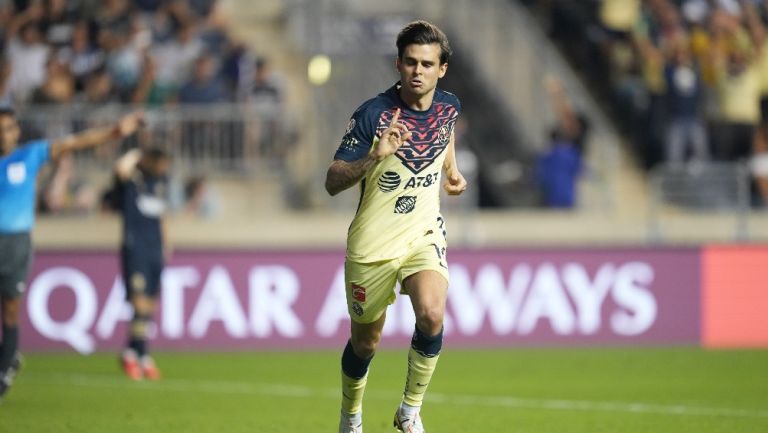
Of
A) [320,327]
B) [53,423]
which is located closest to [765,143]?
[320,327]

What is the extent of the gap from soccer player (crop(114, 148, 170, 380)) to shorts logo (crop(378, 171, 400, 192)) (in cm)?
655

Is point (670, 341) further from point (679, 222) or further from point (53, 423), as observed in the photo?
point (53, 423)

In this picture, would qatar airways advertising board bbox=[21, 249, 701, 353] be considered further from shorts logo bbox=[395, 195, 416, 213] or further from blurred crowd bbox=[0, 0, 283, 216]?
shorts logo bbox=[395, 195, 416, 213]

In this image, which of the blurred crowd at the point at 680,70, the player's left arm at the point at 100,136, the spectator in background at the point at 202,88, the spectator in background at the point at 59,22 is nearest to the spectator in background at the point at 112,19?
the spectator in background at the point at 59,22

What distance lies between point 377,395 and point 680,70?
32.2 ft

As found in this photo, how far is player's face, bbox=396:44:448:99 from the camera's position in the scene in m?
8.54

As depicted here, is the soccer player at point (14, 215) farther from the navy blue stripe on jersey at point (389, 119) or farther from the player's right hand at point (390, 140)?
the player's right hand at point (390, 140)

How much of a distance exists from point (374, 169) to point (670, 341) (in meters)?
10.4

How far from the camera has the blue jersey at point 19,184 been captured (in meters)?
12.0

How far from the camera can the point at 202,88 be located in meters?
20.1

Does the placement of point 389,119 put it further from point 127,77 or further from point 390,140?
point 127,77

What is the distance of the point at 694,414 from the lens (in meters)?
11.5

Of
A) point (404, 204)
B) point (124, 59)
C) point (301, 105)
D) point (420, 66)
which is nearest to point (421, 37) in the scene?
point (420, 66)

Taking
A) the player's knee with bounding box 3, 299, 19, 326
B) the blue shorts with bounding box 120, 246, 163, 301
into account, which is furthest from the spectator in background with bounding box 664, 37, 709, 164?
the player's knee with bounding box 3, 299, 19, 326
